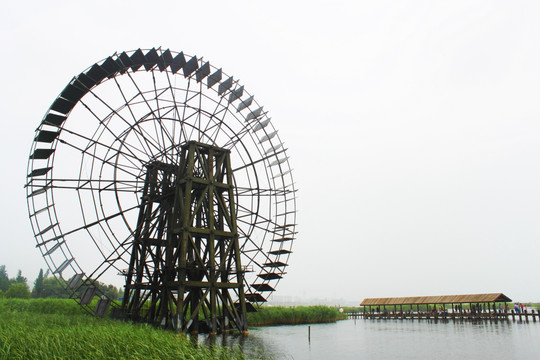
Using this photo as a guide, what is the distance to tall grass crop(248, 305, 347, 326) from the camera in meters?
33.4

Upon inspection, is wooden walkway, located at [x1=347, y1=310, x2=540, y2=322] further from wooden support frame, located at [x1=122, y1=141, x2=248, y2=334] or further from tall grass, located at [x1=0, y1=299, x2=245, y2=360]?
tall grass, located at [x1=0, y1=299, x2=245, y2=360]

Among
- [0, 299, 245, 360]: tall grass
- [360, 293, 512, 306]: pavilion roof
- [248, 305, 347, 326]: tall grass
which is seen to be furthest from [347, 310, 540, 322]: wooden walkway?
[0, 299, 245, 360]: tall grass

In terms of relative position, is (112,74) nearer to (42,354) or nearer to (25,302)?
(42,354)

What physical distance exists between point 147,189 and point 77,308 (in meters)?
10.2

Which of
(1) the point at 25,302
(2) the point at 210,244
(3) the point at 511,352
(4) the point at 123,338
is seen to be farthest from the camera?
(1) the point at 25,302

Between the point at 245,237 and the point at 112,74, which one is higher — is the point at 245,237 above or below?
below

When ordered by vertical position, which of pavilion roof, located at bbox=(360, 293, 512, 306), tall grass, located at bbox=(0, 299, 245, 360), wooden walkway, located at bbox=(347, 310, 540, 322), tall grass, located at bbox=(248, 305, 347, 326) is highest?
tall grass, located at bbox=(0, 299, 245, 360)

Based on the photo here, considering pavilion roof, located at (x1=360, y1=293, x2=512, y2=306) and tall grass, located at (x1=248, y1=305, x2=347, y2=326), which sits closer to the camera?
tall grass, located at (x1=248, y1=305, x2=347, y2=326)

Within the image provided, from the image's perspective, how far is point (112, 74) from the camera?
2081 cm

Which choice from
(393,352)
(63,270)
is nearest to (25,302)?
(63,270)

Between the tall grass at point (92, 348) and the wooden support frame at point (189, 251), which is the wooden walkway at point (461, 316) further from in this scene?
the tall grass at point (92, 348)

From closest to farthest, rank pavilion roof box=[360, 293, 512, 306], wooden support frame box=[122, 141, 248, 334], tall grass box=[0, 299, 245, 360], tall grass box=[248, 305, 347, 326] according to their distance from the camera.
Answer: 1. tall grass box=[0, 299, 245, 360]
2. wooden support frame box=[122, 141, 248, 334]
3. tall grass box=[248, 305, 347, 326]
4. pavilion roof box=[360, 293, 512, 306]

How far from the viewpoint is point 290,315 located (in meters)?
37.2

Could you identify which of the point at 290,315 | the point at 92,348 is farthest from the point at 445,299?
the point at 92,348
